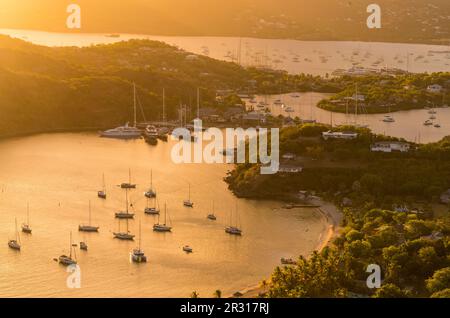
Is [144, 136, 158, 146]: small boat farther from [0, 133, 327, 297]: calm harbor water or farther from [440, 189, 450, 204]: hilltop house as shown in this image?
[440, 189, 450, 204]: hilltop house

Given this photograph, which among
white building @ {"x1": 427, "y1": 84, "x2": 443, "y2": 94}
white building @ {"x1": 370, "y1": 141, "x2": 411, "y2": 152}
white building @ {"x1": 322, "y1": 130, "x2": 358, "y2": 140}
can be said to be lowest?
white building @ {"x1": 370, "y1": 141, "x2": 411, "y2": 152}

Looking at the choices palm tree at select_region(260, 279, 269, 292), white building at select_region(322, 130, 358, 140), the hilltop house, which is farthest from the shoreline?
white building at select_region(322, 130, 358, 140)

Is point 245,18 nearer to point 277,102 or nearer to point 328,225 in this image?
point 277,102

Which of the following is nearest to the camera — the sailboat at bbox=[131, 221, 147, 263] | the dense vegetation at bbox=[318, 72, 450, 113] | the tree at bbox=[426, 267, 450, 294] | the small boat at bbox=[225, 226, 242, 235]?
the tree at bbox=[426, 267, 450, 294]

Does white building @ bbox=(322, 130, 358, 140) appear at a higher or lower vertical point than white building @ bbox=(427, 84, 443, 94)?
lower

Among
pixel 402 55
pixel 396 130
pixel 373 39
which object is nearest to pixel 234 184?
A: pixel 396 130

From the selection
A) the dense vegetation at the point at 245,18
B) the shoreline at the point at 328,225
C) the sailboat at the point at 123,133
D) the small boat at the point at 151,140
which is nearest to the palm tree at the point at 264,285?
the shoreline at the point at 328,225

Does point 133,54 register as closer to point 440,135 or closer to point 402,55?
point 440,135
